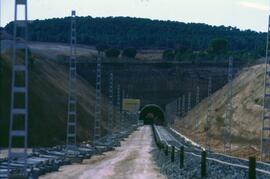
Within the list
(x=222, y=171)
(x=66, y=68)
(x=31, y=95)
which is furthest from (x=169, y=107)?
(x=222, y=171)

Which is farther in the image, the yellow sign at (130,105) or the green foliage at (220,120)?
the yellow sign at (130,105)

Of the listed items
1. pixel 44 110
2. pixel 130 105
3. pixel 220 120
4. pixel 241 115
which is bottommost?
pixel 220 120

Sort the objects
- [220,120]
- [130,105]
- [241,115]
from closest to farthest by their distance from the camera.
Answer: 1. [241,115]
2. [220,120]
3. [130,105]

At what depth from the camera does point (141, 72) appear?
185375 mm

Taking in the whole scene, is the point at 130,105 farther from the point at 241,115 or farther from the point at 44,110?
the point at 44,110

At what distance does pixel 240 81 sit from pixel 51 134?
202 ft

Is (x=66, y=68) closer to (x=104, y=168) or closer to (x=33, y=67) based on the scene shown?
(x=33, y=67)

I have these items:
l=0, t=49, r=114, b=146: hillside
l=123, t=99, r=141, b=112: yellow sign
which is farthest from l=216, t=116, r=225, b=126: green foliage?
l=123, t=99, r=141, b=112: yellow sign

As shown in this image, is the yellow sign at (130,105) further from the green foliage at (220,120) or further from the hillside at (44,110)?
the green foliage at (220,120)

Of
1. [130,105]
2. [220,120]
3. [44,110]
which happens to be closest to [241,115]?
[220,120]

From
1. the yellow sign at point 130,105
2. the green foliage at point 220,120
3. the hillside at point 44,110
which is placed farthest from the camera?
the yellow sign at point 130,105

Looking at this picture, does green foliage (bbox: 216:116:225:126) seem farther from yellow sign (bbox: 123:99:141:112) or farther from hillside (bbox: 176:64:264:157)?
yellow sign (bbox: 123:99:141:112)

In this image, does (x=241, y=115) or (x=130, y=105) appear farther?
(x=130, y=105)

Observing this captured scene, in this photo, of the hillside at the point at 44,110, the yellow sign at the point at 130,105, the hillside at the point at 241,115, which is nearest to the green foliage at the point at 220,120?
the hillside at the point at 241,115
